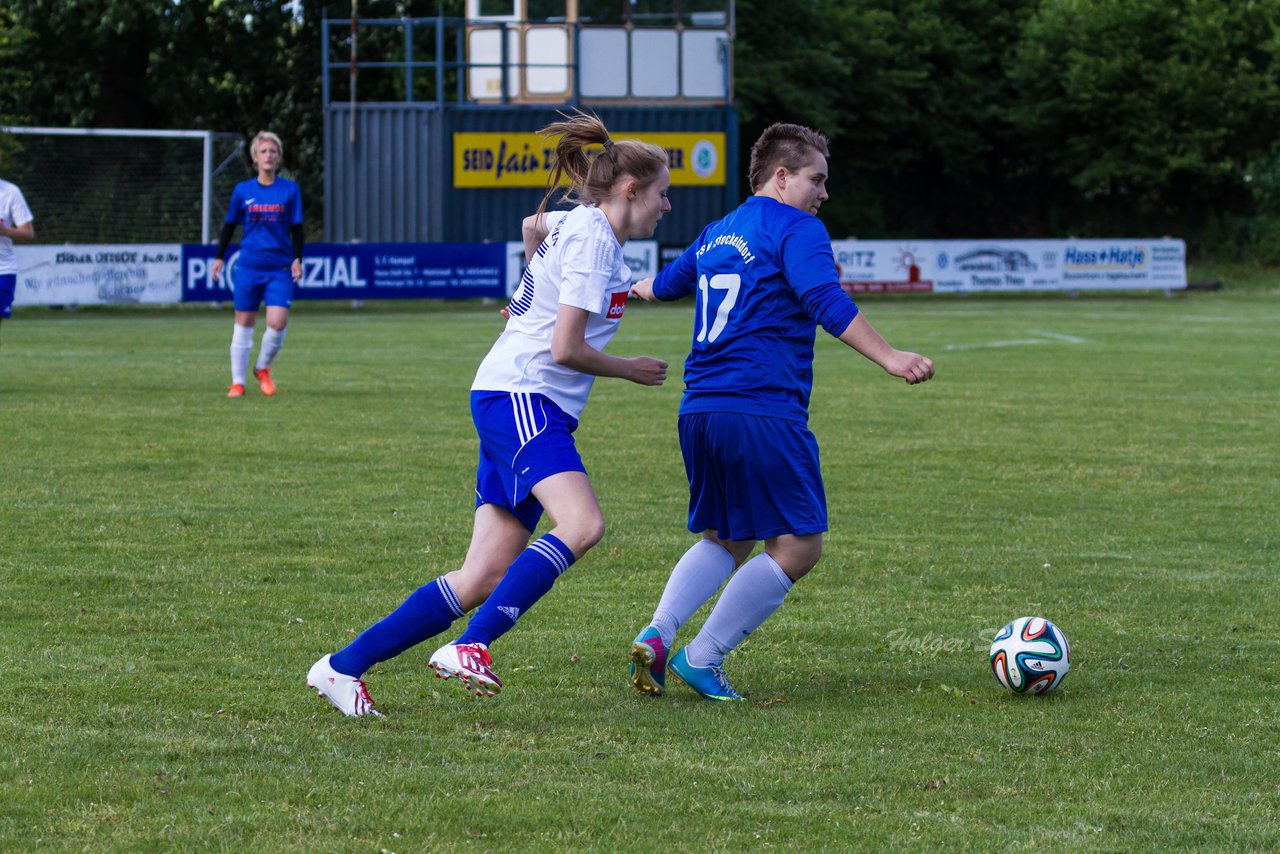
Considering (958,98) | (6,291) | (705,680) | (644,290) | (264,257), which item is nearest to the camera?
(705,680)

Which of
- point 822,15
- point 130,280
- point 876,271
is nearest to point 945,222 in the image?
point 822,15

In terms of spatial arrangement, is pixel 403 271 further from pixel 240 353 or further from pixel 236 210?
pixel 236 210

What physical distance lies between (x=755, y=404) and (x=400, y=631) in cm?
119

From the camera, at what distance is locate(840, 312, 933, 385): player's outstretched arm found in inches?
181

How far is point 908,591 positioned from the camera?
6.67 m

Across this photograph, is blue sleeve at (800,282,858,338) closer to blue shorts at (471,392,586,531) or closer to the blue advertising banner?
blue shorts at (471,392,586,531)

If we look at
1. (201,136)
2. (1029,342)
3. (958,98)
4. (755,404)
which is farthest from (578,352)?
(958,98)

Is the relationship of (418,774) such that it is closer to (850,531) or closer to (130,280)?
(850,531)

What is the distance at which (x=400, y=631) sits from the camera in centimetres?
467

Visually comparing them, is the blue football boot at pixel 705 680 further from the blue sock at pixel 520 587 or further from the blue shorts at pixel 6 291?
the blue shorts at pixel 6 291

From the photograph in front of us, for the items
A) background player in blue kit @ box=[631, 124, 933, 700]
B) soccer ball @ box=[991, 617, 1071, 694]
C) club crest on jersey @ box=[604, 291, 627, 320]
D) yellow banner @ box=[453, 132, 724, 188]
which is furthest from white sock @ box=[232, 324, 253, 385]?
yellow banner @ box=[453, 132, 724, 188]

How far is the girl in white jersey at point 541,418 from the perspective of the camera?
4629 mm

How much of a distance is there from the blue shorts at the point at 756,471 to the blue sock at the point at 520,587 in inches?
22.0

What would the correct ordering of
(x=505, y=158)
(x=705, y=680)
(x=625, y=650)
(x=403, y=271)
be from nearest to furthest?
(x=705, y=680)
(x=625, y=650)
(x=403, y=271)
(x=505, y=158)
